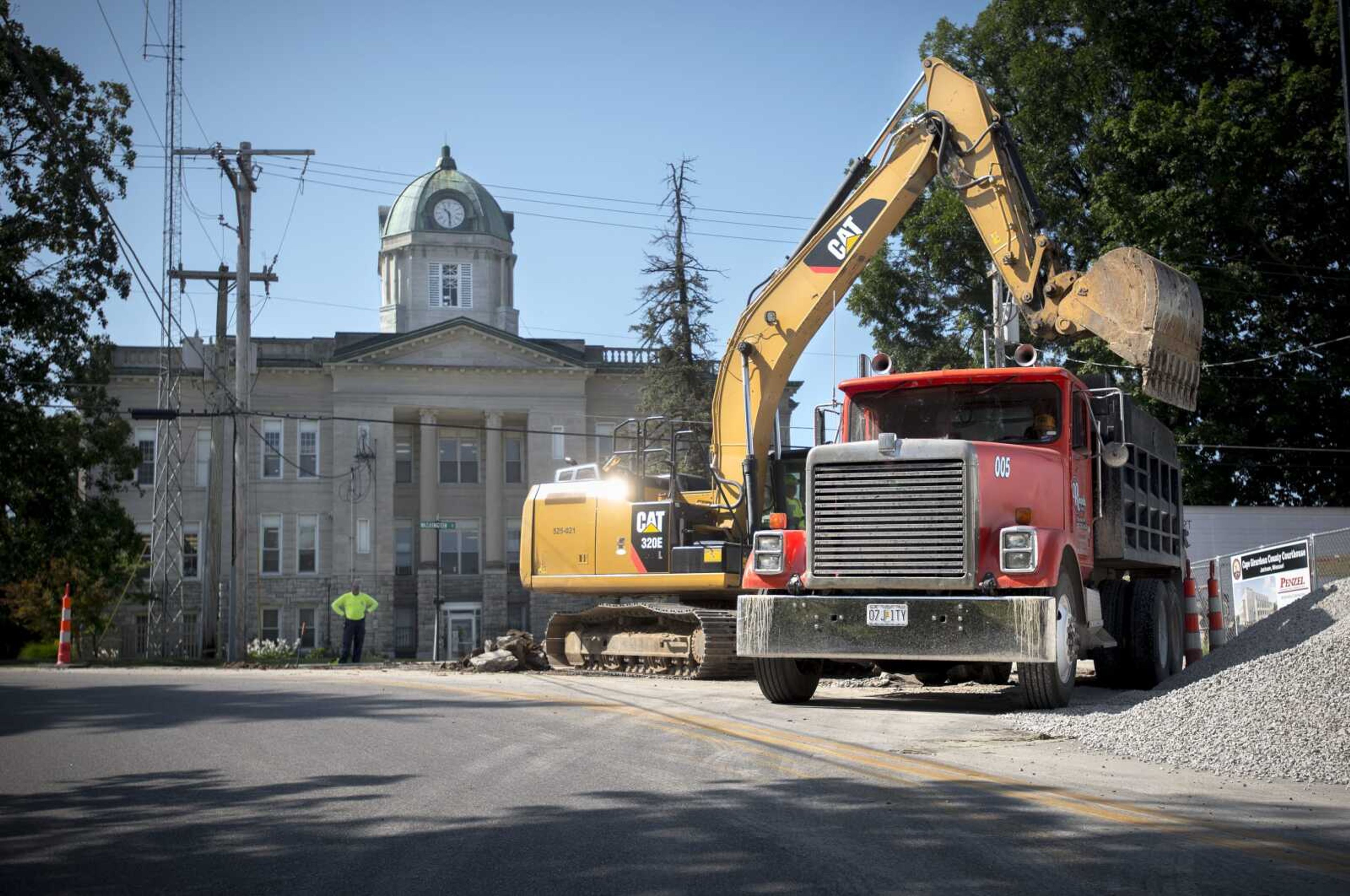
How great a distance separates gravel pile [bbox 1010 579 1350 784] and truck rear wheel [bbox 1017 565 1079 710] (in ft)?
0.53

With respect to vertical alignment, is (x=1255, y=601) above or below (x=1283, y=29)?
below

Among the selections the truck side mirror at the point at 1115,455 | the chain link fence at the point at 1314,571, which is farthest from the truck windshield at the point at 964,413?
the chain link fence at the point at 1314,571

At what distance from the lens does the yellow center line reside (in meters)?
6.40

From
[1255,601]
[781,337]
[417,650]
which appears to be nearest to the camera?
[781,337]

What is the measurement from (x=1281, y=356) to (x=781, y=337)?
73.0ft

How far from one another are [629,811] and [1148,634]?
9.05m

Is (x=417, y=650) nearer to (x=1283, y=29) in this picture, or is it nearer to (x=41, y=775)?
(x=1283, y=29)

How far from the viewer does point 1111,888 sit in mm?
5508

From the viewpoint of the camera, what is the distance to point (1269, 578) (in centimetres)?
2219

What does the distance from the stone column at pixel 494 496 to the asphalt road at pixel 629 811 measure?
144 feet

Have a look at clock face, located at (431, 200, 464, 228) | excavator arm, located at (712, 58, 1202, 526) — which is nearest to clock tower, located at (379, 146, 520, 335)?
clock face, located at (431, 200, 464, 228)

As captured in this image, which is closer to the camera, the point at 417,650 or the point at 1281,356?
the point at 1281,356

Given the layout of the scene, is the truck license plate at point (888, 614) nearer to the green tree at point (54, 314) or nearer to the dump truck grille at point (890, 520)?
the dump truck grille at point (890, 520)

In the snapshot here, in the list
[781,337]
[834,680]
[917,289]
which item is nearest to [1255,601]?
[834,680]
